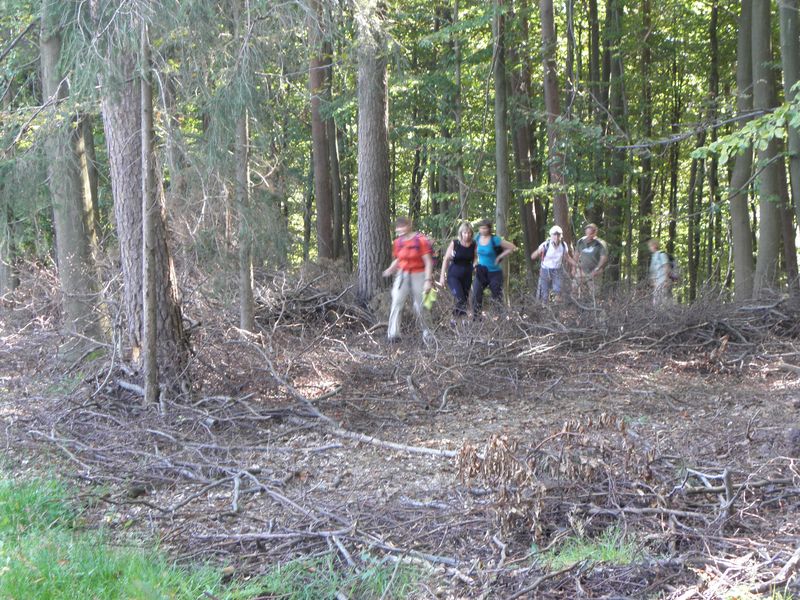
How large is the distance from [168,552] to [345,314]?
711 cm

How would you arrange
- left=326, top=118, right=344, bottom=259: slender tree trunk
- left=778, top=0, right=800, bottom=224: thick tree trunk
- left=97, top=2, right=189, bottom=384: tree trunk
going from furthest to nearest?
left=326, top=118, right=344, bottom=259: slender tree trunk
left=778, top=0, right=800, bottom=224: thick tree trunk
left=97, top=2, right=189, bottom=384: tree trunk

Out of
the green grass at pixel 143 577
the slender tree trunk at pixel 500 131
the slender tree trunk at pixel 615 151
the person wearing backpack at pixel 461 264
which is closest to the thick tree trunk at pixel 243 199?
the person wearing backpack at pixel 461 264

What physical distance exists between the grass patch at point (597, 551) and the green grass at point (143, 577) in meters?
0.74

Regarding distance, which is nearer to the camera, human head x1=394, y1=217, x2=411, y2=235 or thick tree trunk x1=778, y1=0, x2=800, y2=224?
human head x1=394, y1=217, x2=411, y2=235

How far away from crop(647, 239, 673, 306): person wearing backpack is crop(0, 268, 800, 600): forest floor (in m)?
0.49

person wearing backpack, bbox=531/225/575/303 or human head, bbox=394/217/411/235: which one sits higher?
human head, bbox=394/217/411/235

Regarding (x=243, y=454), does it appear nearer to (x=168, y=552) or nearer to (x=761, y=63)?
(x=168, y=552)

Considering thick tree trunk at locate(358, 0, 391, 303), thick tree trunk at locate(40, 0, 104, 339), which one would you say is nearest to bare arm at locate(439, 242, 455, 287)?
thick tree trunk at locate(358, 0, 391, 303)

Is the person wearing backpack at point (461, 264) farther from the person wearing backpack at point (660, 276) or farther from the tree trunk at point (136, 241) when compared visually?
the tree trunk at point (136, 241)

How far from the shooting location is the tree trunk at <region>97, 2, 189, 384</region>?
7539 millimetres

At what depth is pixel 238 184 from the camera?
7645 millimetres

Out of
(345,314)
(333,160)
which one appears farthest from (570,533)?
(333,160)

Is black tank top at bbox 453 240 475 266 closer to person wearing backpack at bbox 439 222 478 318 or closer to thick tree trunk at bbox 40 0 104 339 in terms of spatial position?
person wearing backpack at bbox 439 222 478 318

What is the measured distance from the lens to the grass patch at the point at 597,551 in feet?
12.4
